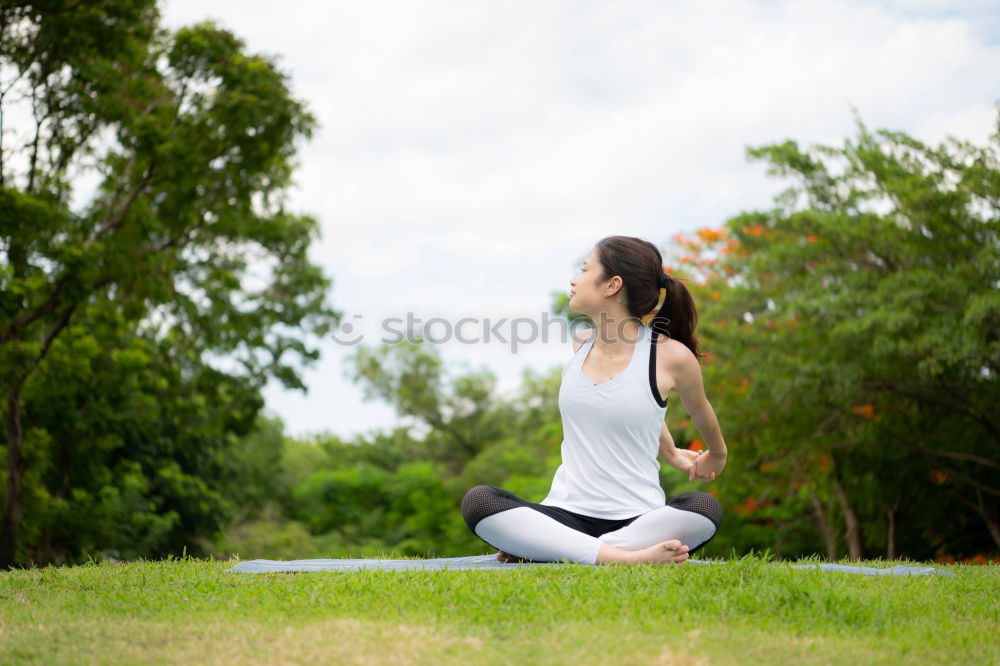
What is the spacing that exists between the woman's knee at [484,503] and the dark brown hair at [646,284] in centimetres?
117

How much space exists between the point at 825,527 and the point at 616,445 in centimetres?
1965

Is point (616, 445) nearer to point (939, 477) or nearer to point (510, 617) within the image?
point (510, 617)

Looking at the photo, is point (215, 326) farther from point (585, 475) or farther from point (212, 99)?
point (585, 475)

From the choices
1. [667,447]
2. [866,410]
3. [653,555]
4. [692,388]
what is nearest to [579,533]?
[653,555]

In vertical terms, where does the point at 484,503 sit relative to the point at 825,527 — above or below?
above

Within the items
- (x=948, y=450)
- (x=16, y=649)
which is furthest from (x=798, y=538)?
(x=16, y=649)

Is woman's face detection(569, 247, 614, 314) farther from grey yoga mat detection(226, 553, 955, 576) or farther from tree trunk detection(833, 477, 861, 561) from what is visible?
tree trunk detection(833, 477, 861, 561)

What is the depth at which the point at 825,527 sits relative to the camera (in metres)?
23.0

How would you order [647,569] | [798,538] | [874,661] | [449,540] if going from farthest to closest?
[449,540] < [798,538] < [647,569] < [874,661]

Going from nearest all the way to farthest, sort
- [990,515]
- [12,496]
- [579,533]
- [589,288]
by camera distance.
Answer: [579,533]
[589,288]
[12,496]
[990,515]

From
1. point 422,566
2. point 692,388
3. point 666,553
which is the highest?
point 692,388

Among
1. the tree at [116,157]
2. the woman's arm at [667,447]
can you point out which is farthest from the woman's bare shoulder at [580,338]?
the tree at [116,157]

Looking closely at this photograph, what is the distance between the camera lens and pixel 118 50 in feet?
43.8

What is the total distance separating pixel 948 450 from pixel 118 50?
15245mm
